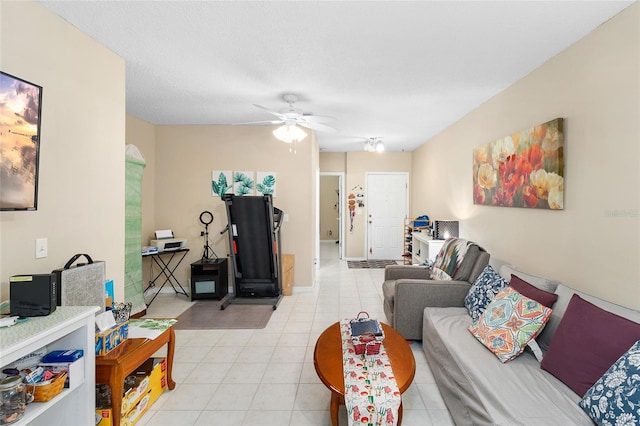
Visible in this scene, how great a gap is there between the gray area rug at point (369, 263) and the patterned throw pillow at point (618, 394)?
16.5 feet

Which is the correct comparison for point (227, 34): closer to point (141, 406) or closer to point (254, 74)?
point (254, 74)

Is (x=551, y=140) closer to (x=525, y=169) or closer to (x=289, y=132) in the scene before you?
(x=525, y=169)

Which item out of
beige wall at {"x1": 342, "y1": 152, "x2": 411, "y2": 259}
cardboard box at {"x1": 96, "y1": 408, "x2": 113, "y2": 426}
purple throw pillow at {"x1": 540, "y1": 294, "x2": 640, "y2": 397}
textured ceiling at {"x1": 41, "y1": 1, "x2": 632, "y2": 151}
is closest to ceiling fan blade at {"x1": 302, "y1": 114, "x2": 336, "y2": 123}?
textured ceiling at {"x1": 41, "y1": 1, "x2": 632, "y2": 151}

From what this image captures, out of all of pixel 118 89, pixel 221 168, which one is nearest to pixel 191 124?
pixel 221 168

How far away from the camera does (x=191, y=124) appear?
4.46 metres

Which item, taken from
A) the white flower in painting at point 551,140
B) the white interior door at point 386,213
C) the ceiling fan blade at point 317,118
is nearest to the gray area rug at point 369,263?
the white interior door at point 386,213

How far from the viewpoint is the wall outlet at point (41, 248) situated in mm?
1750

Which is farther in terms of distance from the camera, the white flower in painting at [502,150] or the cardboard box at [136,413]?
the white flower in painting at [502,150]

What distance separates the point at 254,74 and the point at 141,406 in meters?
2.69

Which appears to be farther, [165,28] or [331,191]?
[331,191]

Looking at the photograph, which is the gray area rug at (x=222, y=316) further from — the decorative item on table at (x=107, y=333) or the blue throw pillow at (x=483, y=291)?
the blue throw pillow at (x=483, y=291)

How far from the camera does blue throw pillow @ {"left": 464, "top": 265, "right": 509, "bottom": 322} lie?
2.36 meters

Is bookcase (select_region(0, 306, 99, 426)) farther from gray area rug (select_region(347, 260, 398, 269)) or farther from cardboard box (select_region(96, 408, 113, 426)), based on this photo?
gray area rug (select_region(347, 260, 398, 269))

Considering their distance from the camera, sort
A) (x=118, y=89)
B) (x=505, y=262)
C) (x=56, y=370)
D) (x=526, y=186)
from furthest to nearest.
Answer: (x=505, y=262) < (x=526, y=186) < (x=118, y=89) < (x=56, y=370)
